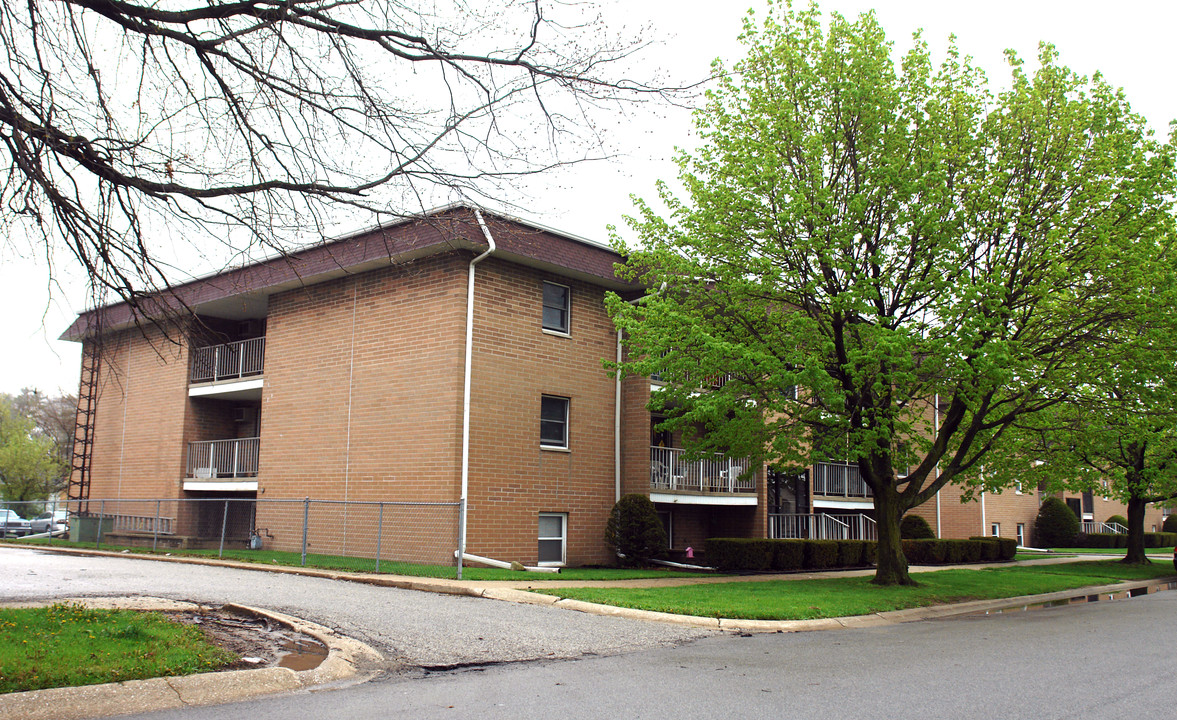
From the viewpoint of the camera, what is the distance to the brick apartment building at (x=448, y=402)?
1844cm

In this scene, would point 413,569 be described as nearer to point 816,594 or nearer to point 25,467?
point 816,594

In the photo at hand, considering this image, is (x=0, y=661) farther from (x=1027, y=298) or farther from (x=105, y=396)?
(x=105, y=396)

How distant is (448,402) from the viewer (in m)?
18.2

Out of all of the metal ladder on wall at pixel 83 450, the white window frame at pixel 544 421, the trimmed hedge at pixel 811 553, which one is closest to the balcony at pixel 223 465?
the metal ladder on wall at pixel 83 450

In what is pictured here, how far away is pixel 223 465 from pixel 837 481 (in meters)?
18.8

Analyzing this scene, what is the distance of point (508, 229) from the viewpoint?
8.38 metres

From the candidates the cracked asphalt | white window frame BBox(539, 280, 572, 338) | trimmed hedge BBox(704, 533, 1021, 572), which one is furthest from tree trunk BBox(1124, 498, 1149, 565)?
the cracked asphalt

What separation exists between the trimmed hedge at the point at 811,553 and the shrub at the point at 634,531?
2.36 metres

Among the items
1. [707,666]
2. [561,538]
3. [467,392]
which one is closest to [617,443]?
[561,538]

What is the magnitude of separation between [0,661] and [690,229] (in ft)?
44.0

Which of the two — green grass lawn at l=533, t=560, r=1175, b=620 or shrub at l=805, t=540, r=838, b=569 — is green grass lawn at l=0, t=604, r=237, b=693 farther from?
shrub at l=805, t=540, r=838, b=569

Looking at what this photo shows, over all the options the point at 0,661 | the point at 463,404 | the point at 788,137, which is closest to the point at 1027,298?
the point at 788,137

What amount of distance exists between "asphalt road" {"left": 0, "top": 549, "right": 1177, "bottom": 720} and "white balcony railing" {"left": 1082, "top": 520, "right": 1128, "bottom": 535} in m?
41.1

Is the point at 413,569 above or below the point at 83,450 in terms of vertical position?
below
